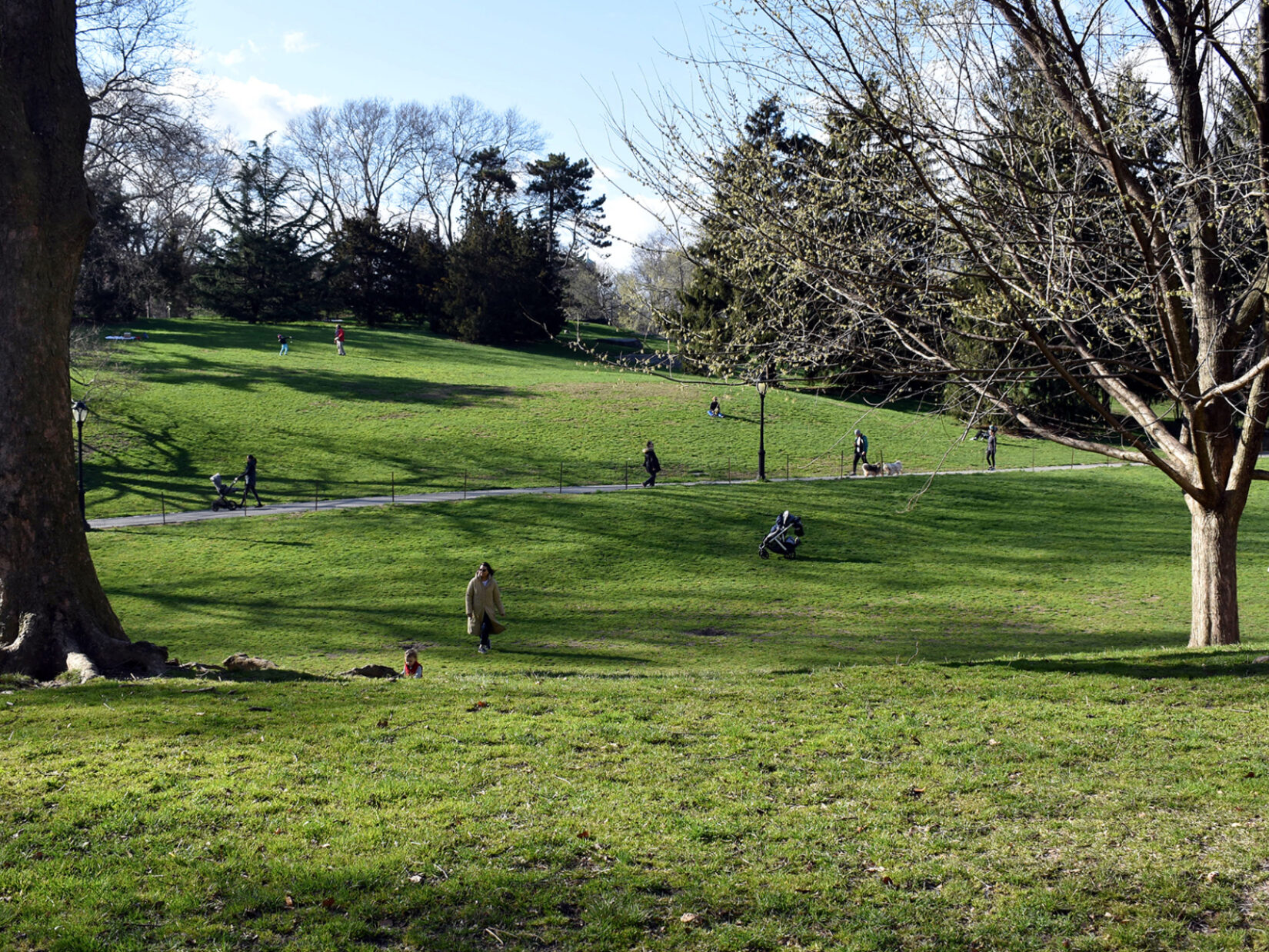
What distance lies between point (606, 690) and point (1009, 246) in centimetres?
608

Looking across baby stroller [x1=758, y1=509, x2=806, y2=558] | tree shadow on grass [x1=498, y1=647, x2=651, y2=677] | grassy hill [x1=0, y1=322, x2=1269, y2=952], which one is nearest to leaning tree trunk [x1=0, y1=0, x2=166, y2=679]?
grassy hill [x1=0, y1=322, x2=1269, y2=952]

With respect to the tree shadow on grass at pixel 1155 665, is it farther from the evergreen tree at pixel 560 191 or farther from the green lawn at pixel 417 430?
the evergreen tree at pixel 560 191

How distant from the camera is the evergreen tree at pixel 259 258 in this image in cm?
6525

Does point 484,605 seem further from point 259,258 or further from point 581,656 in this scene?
point 259,258

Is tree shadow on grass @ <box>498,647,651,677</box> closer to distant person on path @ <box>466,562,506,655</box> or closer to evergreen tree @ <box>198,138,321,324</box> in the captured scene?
distant person on path @ <box>466,562,506,655</box>

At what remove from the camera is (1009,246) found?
30.1ft

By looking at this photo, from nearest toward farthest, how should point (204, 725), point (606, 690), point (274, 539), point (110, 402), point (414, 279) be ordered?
point (204, 725) → point (606, 690) → point (274, 539) → point (110, 402) → point (414, 279)

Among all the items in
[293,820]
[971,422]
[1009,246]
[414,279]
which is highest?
[414,279]

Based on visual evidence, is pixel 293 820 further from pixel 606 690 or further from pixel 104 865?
pixel 606 690

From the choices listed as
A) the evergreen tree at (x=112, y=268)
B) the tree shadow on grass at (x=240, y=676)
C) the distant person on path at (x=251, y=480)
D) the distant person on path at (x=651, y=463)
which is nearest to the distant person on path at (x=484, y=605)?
the tree shadow on grass at (x=240, y=676)

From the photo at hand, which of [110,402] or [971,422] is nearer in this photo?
[971,422]

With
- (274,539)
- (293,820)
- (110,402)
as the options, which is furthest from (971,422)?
(110,402)

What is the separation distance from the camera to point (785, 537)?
23484 mm

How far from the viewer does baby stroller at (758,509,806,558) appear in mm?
23422
